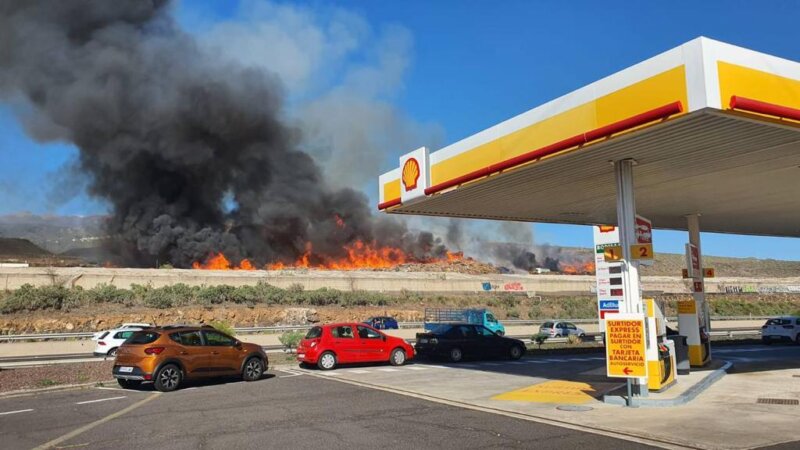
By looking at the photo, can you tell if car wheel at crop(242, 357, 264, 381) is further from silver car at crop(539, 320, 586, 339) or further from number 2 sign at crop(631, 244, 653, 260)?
silver car at crop(539, 320, 586, 339)

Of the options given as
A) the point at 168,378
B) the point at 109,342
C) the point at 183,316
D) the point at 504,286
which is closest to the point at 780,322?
the point at 168,378

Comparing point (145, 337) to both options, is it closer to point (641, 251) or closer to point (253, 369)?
point (253, 369)

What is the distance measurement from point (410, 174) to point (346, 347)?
6.16 metres

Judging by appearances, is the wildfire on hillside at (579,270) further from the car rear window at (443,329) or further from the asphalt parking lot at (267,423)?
the asphalt parking lot at (267,423)

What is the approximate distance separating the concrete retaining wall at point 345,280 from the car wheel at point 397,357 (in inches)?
1330

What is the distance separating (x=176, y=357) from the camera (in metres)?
13.8

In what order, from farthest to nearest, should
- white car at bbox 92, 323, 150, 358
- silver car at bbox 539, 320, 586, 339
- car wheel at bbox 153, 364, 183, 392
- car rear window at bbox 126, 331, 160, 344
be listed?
silver car at bbox 539, 320, 586, 339, white car at bbox 92, 323, 150, 358, car rear window at bbox 126, 331, 160, 344, car wheel at bbox 153, 364, 183, 392

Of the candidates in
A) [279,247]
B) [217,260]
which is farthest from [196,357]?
[279,247]

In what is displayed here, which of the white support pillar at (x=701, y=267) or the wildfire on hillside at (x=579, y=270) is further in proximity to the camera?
the wildfire on hillside at (x=579, y=270)

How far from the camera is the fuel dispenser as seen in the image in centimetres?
1112

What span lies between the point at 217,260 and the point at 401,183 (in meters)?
54.2

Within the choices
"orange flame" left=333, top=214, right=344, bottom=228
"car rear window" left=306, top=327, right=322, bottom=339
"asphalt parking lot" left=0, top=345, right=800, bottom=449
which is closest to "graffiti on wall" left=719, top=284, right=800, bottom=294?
"orange flame" left=333, top=214, right=344, bottom=228

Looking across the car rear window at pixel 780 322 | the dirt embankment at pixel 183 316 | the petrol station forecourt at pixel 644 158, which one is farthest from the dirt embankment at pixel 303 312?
the petrol station forecourt at pixel 644 158

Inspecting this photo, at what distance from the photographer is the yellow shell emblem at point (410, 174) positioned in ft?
52.0
